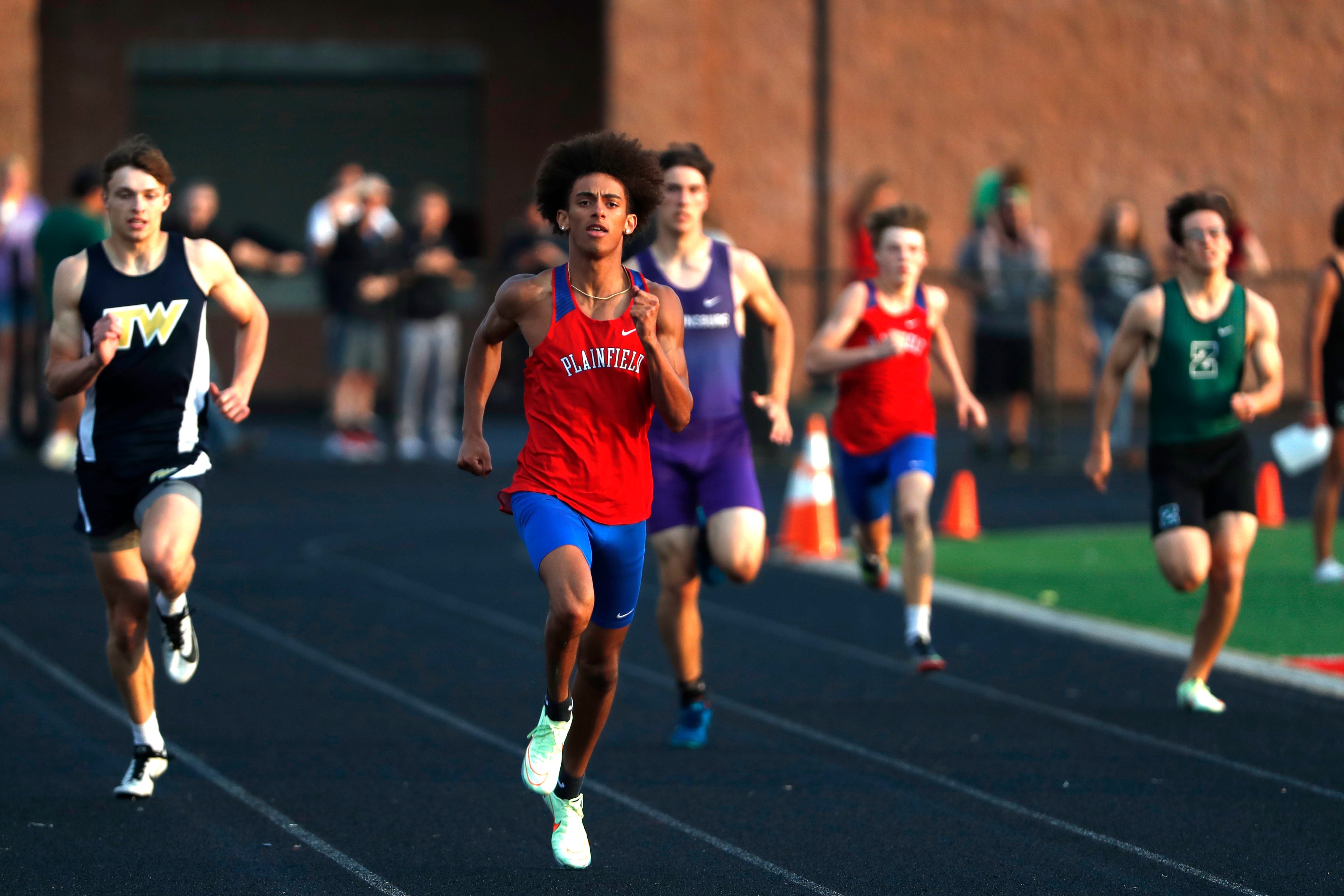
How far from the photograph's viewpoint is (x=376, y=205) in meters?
A: 17.7

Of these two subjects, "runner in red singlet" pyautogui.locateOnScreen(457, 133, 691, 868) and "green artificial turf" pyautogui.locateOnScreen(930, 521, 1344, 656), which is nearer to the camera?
"runner in red singlet" pyautogui.locateOnScreen(457, 133, 691, 868)

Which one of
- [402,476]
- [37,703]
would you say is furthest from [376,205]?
[37,703]

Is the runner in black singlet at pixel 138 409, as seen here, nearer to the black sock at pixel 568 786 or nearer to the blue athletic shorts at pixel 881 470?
the black sock at pixel 568 786

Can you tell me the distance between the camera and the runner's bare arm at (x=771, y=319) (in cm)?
782

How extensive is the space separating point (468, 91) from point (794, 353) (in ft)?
17.6

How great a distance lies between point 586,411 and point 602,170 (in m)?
0.73

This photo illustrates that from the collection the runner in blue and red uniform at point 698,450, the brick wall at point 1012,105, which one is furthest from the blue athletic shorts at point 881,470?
the brick wall at point 1012,105

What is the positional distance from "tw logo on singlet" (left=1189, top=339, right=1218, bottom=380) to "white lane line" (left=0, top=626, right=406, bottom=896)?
4.08 meters

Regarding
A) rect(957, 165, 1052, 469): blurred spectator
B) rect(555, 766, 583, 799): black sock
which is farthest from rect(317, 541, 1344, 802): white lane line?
rect(957, 165, 1052, 469): blurred spectator

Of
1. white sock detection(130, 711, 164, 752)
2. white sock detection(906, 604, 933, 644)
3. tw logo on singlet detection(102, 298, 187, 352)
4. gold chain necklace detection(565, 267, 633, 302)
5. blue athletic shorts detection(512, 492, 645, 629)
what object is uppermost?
gold chain necklace detection(565, 267, 633, 302)

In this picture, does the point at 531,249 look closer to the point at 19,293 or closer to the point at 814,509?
the point at 19,293

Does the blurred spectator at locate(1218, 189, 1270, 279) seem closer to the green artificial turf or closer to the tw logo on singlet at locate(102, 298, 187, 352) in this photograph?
the green artificial turf

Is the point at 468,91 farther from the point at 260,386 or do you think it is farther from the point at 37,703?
the point at 37,703

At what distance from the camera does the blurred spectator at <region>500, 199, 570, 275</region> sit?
1711cm
